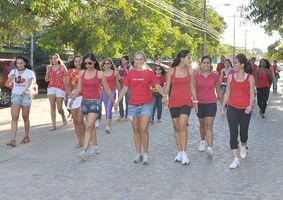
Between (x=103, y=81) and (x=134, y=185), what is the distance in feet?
7.47

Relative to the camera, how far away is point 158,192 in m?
5.63

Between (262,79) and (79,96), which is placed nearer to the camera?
(79,96)

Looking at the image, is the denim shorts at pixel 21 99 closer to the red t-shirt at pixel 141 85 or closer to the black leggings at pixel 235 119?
the red t-shirt at pixel 141 85

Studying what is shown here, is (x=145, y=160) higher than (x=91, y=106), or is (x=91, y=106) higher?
(x=91, y=106)

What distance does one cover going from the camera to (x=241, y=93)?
7117 millimetres

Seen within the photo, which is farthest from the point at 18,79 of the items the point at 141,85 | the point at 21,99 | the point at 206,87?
the point at 206,87

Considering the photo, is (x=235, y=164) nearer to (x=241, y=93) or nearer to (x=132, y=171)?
(x=241, y=93)

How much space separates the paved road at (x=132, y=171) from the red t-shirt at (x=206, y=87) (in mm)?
930

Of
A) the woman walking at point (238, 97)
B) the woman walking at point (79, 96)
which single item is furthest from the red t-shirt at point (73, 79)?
the woman walking at point (238, 97)

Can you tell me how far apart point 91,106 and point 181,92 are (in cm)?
146

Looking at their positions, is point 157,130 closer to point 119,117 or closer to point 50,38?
point 119,117


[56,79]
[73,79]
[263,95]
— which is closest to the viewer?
[73,79]

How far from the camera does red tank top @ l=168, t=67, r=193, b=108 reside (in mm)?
7219

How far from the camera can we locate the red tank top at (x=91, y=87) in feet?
25.0
